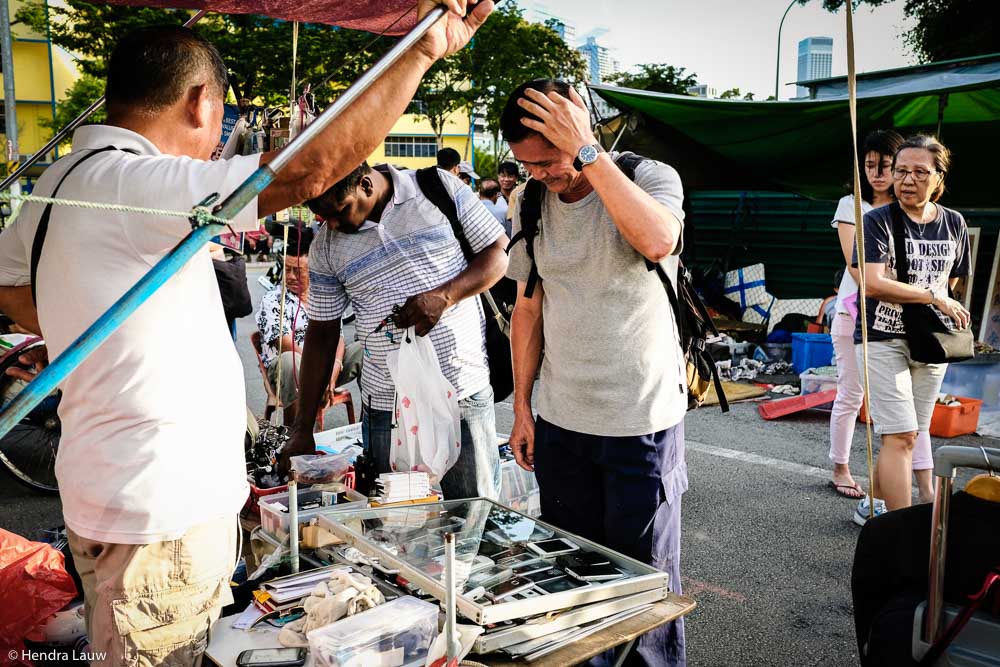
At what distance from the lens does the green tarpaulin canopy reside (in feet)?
22.8

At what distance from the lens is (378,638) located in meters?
1.61

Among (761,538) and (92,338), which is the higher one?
(92,338)

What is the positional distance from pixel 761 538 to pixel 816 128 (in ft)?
18.7

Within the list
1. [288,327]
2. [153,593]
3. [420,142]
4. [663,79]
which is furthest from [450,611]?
[420,142]

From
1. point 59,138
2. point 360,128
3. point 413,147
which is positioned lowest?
point 360,128

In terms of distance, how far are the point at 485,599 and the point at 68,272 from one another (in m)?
1.11

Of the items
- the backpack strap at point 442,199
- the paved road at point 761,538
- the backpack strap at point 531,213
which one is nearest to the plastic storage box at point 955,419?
the paved road at point 761,538

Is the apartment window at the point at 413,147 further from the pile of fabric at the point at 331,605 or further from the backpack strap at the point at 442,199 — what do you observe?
the pile of fabric at the point at 331,605

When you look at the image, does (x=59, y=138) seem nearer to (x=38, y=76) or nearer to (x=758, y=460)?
(x=758, y=460)

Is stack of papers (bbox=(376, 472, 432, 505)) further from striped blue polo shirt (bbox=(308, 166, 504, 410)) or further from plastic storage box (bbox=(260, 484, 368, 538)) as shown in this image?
striped blue polo shirt (bbox=(308, 166, 504, 410))

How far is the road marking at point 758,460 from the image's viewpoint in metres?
4.98

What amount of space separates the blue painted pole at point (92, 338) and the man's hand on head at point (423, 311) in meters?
1.52

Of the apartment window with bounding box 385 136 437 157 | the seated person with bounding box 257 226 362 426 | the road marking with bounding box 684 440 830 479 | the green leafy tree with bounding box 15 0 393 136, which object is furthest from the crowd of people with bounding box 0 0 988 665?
the apartment window with bounding box 385 136 437 157

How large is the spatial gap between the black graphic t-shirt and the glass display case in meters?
2.33
